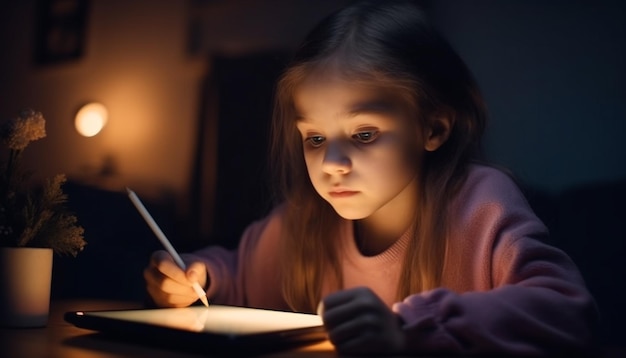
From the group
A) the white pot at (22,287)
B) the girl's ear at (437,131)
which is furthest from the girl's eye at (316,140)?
the white pot at (22,287)

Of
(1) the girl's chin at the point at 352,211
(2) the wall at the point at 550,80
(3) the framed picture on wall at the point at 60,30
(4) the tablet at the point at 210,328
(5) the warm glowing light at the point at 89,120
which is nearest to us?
(4) the tablet at the point at 210,328

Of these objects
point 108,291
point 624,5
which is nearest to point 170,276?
point 108,291

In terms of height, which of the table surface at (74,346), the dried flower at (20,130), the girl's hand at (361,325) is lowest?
the table surface at (74,346)

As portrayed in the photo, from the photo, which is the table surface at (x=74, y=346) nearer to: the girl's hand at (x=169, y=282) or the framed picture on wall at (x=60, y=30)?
the girl's hand at (x=169, y=282)

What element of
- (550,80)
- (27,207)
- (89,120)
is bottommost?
(27,207)

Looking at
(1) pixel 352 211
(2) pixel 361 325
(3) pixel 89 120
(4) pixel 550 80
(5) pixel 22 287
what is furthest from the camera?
(3) pixel 89 120

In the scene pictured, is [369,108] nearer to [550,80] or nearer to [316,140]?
[316,140]

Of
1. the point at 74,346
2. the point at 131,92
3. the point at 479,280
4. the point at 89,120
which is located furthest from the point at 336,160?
the point at 131,92

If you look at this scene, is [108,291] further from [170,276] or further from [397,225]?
[397,225]

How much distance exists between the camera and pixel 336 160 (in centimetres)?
92

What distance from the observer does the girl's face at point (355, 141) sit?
93 cm

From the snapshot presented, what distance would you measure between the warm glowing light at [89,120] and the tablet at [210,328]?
0.55 meters

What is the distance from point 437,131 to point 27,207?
0.58 m

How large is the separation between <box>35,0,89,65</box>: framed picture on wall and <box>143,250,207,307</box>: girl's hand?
0.64 metres
